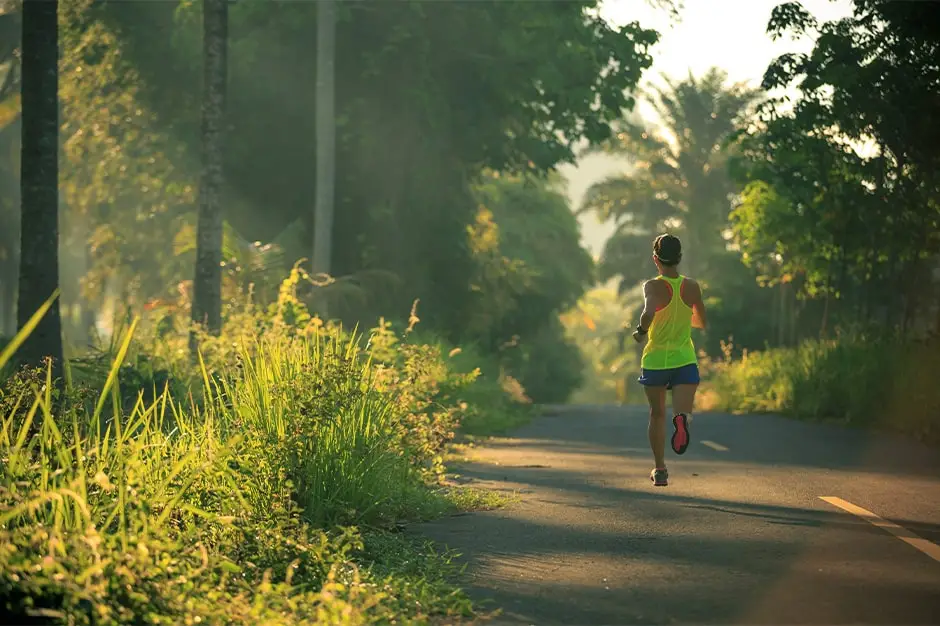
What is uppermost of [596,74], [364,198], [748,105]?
[748,105]

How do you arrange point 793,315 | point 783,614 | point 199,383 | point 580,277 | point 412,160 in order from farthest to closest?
1. point 580,277
2. point 793,315
3. point 412,160
4. point 199,383
5. point 783,614

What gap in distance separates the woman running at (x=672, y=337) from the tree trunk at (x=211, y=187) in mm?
10428

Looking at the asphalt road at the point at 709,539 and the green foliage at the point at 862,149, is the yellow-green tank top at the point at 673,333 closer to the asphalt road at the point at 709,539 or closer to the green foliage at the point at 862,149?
the asphalt road at the point at 709,539

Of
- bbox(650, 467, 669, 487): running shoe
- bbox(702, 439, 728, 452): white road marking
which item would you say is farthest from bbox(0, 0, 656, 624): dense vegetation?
bbox(702, 439, 728, 452): white road marking

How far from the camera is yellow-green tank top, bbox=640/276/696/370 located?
39.5 ft

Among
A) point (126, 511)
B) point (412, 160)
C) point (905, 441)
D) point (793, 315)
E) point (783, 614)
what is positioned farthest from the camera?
point (793, 315)

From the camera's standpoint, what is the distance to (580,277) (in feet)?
214

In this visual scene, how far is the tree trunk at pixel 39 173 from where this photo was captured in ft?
51.7

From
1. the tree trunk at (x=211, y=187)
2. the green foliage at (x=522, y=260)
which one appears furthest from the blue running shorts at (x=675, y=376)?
the green foliage at (x=522, y=260)

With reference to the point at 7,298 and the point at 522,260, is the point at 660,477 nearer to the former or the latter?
the point at 522,260

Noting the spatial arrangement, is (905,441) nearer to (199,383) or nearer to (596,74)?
(199,383)

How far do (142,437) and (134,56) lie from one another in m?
27.0

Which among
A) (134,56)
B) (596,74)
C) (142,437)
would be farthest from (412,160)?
(142,437)

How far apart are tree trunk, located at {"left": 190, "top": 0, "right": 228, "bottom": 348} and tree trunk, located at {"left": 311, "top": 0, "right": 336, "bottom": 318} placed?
261 inches
